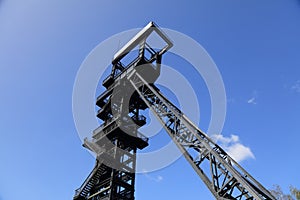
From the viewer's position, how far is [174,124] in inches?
548

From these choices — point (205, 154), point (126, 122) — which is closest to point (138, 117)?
point (126, 122)

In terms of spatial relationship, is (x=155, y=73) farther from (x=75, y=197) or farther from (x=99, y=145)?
(x=75, y=197)

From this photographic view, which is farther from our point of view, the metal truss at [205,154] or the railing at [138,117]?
the railing at [138,117]

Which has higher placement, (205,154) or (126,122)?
(126,122)

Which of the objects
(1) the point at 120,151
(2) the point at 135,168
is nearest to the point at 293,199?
(2) the point at 135,168

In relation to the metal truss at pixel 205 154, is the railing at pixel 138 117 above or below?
above

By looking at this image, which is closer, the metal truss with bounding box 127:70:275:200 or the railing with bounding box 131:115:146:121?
the metal truss with bounding box 127:70:275:200

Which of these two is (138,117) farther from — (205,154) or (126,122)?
(205,154)

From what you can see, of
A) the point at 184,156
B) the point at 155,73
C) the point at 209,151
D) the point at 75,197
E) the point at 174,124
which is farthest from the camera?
the point at 155,73

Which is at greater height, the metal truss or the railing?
the railing

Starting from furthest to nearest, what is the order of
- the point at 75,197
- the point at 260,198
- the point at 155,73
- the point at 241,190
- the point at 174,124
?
1. the point at 155,73
2. the point at 75,197
3. the point at 174,124
4. the point at 241,190
5. the point at 260,198

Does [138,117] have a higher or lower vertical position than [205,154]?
higher

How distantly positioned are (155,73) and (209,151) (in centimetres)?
890

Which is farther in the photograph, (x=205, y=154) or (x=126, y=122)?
(x=126, y=122)
